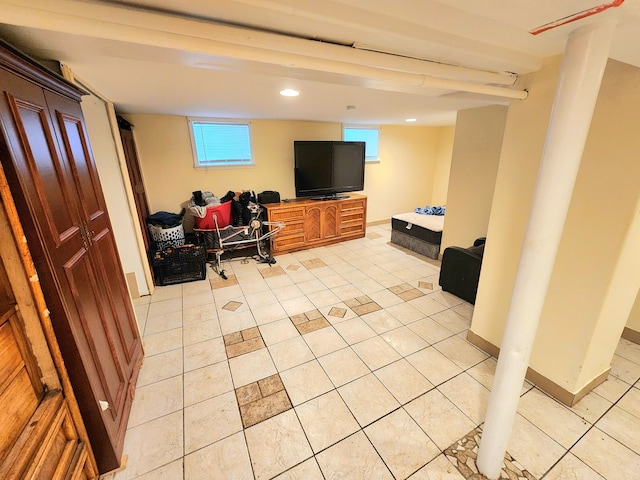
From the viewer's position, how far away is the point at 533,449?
4.66 ft

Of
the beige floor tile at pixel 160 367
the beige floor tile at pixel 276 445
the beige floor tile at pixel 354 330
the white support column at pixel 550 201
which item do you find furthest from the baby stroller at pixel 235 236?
the white support column at pixel 550 201

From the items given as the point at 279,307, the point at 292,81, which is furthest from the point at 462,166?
the point at 279,307

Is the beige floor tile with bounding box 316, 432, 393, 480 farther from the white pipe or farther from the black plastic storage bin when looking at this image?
the black plastic storage bin

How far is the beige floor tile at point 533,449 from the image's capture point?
1345 millimetres

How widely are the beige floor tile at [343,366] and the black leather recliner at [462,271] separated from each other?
57.1 inches

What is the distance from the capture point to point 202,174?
153 inches

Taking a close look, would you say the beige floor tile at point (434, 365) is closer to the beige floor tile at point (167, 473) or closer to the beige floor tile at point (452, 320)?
the beige floor tile at point (452, 320)

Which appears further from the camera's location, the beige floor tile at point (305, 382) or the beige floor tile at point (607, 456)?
the beige floor tile at point (305, 382)

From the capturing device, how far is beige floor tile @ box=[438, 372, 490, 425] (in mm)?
1620

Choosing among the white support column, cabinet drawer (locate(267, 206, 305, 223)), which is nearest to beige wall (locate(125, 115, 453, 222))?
cabinet drawer (locate(267, 206, 305, 223))

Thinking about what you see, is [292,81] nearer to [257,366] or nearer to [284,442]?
[257,366]

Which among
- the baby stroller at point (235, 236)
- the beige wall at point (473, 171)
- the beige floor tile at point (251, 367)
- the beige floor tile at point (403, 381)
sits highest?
the beige wall at point (473, 171)

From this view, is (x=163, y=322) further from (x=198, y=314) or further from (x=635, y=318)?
(x=635, y=318)

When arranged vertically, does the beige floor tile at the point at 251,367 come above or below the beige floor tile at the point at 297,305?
below
